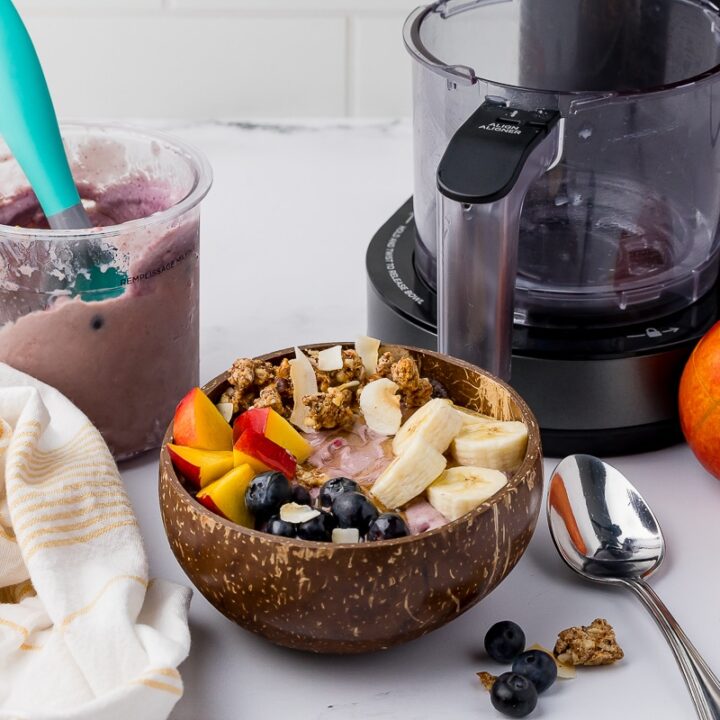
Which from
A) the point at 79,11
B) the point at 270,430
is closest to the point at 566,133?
the point at 270,430

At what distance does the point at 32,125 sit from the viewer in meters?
0.82

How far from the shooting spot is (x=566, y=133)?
0.80 metres

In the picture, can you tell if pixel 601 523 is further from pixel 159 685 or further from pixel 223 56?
pixel 223 56

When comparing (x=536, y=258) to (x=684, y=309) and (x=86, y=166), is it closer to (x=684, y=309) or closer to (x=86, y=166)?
(x=684, y=309)

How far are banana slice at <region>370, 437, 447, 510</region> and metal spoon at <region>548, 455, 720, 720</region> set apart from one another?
0.38ft

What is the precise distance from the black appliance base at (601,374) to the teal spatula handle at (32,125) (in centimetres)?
23

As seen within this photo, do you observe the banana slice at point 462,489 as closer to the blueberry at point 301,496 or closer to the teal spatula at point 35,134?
the blueberry at point 301,496

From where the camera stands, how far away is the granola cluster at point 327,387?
74 centimetres

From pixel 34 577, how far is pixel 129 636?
0.22ft

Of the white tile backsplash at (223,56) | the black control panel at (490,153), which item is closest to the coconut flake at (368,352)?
the black control panel at (490,153)

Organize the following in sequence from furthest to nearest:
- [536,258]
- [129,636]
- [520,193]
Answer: [536,258], [520,193], [129,636]

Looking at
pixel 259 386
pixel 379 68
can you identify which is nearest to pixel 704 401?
pixel 259 386

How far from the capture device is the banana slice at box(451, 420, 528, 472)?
0.69 m

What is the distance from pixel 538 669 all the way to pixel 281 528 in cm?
15
